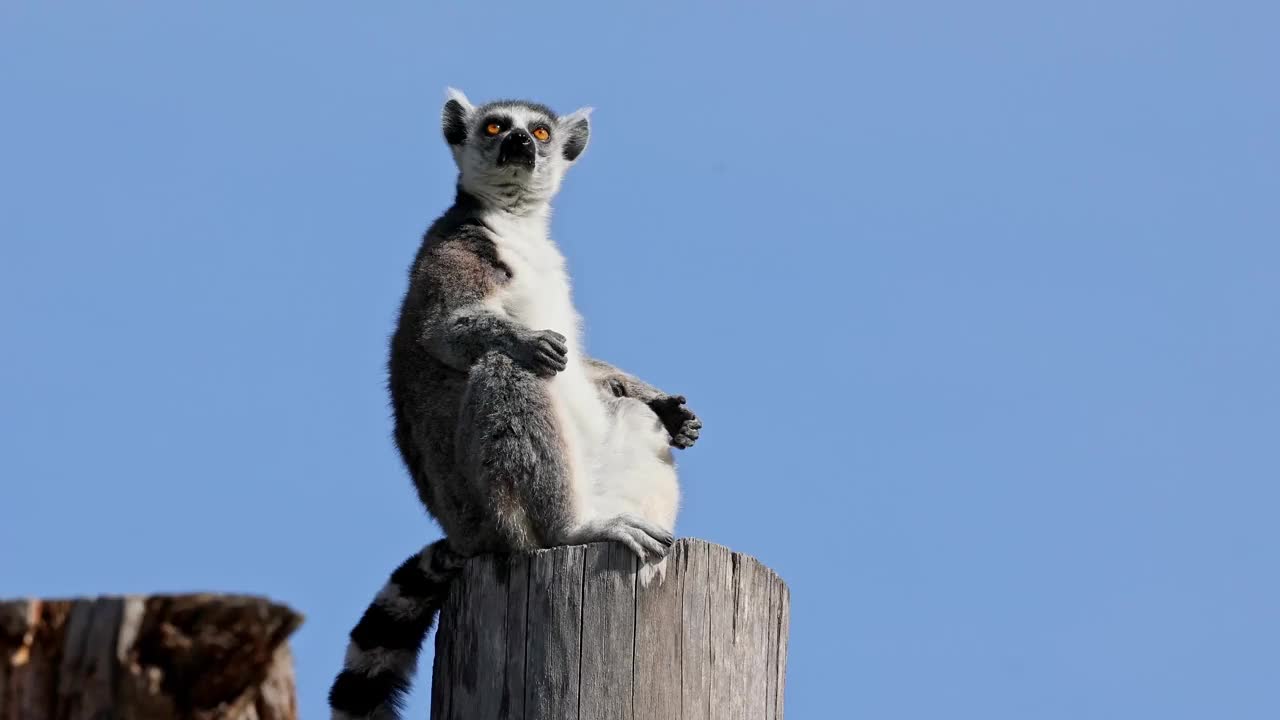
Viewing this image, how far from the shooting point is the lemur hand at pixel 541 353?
6.02 meters

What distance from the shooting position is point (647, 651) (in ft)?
14.8

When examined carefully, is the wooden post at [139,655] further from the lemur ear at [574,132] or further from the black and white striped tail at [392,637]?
the lemur ear at [574,132]

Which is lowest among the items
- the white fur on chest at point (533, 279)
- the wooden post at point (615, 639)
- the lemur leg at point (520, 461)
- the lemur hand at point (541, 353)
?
the wooden post at point (615, 639)

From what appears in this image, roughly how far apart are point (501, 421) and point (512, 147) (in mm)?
2140

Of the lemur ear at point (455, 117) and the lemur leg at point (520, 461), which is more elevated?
the lemur ear at point (455, 117)

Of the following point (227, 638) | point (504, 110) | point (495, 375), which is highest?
point (504, 110)

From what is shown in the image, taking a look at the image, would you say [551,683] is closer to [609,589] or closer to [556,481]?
[609,589]

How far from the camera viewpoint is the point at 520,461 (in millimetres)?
5793

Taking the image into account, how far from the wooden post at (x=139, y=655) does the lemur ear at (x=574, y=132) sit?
608 centimetres

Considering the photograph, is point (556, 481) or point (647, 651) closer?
point (647, 651)

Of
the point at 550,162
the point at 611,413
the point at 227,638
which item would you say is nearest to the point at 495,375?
the point at 611,413

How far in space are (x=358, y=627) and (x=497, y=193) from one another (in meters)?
2.45

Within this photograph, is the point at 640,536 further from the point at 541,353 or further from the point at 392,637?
the point at 392,637

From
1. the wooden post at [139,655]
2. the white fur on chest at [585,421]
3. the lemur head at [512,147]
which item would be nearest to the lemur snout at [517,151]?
the lemur head at [512,147]
